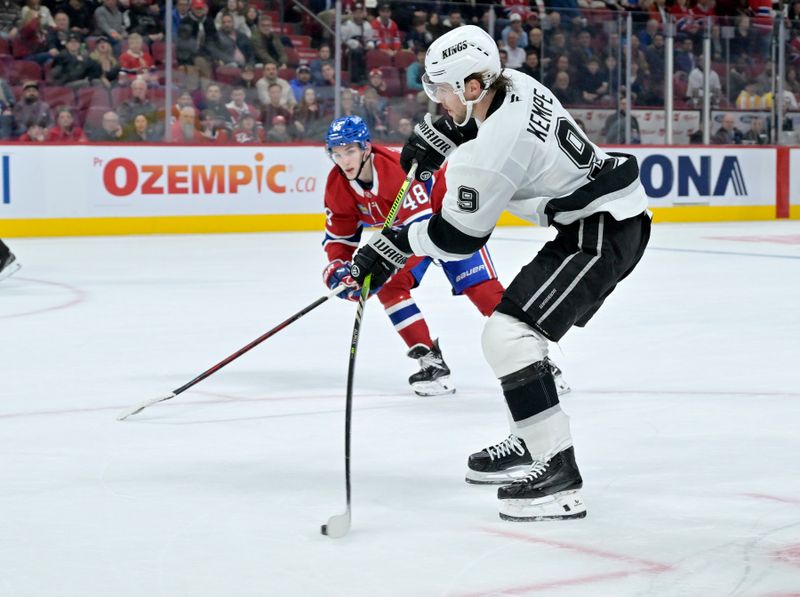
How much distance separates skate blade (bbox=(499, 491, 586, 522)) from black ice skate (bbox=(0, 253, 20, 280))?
545cm

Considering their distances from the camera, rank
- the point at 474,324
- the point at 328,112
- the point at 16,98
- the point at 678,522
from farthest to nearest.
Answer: the point at 328,112
the point at 16,98
the point at 474,324
the point at 678,522

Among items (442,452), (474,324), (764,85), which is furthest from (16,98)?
(442,452)

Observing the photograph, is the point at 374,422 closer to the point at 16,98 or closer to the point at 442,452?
the point at 442,452

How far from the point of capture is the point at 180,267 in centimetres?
904

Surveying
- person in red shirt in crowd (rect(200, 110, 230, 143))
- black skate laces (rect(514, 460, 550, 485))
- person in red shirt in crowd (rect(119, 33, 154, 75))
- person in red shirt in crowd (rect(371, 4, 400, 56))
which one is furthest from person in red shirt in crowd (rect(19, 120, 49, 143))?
black skate laces (rect(514, 460, 550, 485))

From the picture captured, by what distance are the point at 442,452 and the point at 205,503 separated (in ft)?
2.63

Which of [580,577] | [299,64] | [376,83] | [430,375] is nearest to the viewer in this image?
[580,577]

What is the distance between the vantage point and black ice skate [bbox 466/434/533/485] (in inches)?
129

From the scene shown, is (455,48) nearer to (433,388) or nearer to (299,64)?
(433,388)

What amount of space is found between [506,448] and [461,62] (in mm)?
987

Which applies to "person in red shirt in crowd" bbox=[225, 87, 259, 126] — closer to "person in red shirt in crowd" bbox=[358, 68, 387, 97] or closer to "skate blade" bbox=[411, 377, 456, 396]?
"person in red shirt in crowd" bbox=[358, 68, 387, 97]

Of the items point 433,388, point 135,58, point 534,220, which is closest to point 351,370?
point 534,220

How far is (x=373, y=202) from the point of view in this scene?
468 cm

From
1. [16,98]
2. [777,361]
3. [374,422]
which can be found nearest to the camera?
[374,422]
